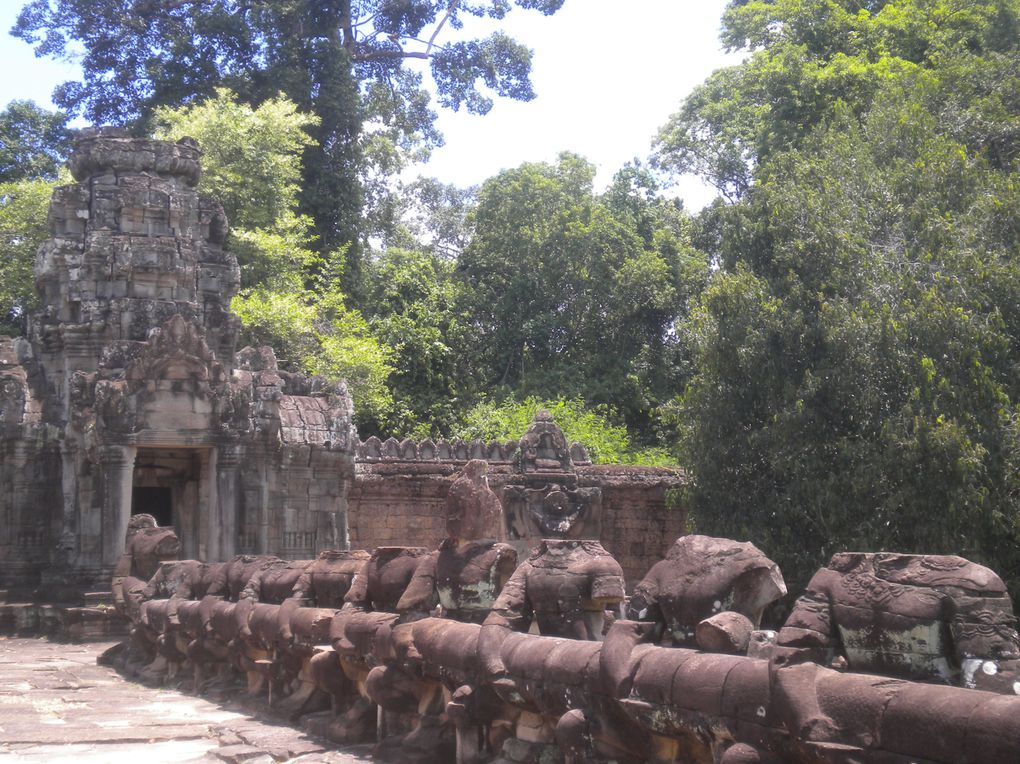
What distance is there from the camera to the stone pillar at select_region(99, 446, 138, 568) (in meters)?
15.8

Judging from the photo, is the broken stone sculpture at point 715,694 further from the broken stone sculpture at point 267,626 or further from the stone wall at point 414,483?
the stone wall at point 414,483

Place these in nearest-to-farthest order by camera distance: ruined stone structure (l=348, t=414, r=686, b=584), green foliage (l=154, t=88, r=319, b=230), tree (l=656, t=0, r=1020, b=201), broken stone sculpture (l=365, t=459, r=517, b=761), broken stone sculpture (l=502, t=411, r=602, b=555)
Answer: broken stone sculpture (l=365, t=459, r=517, b=761)
broken stone sculpture (l=502, t=411, r=602, b=555)
ruined stone structure (l=348, t=414, r=686, b=584)
tree (l=656, t=0, r=1020, b=201)
green foliage (l=154, t=88, r=319, b=230)

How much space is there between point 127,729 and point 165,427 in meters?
8.40

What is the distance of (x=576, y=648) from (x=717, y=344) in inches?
431

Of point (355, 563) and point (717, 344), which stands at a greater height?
point (717, 344)

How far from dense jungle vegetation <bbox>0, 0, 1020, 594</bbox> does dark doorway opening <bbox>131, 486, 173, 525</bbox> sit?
24.7 feet

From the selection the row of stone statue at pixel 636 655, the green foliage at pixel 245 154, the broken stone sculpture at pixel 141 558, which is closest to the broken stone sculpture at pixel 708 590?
the row of stone statue at pixel 636 655

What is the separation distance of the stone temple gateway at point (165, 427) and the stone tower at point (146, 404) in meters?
0.03

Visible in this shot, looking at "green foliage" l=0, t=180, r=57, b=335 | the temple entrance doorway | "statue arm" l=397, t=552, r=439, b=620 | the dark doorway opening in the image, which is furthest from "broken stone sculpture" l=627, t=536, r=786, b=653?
"green foliage" l=0, t=180, r=57, b=335

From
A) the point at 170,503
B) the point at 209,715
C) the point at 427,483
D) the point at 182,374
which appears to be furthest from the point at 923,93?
the point at 209,715

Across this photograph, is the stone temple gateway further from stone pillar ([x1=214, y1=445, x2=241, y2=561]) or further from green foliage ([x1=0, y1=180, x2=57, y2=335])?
green foliage ([x1=0, y1=180, x2=57, y2=335])

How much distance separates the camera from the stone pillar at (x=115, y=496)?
15.8 metres

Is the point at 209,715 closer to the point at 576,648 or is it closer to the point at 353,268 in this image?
the point at 576,648

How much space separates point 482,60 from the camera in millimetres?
36188
